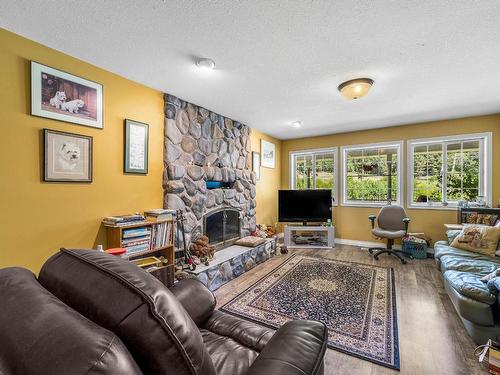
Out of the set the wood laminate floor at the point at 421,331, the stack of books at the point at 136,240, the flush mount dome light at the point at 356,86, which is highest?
the flush mount dome light at the point at 356,86

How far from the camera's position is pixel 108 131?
2375mm

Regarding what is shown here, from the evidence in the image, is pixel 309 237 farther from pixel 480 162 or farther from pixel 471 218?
pixel 480 162

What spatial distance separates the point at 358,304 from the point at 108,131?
308 centimetres

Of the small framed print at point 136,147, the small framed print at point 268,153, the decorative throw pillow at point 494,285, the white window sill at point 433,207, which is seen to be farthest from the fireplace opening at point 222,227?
the white window sill at point 433,207

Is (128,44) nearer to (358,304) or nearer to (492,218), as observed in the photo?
(358,304)

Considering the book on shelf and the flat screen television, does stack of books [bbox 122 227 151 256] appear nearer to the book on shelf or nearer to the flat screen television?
the book on shelf

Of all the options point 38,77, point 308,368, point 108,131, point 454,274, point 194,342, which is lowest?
point 454,274

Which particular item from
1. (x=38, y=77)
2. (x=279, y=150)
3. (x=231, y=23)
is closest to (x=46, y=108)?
(x=38, y=77)

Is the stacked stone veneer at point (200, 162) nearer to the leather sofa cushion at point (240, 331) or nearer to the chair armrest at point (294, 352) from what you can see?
the leather sofa cushion at point (240, 331)

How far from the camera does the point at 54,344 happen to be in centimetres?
52

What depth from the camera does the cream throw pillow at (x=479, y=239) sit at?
8.93 ft

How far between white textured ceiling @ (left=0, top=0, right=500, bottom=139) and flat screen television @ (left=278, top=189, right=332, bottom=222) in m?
2.16

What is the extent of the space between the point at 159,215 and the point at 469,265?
323cm

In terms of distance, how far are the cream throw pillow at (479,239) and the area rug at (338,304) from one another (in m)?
0.92
